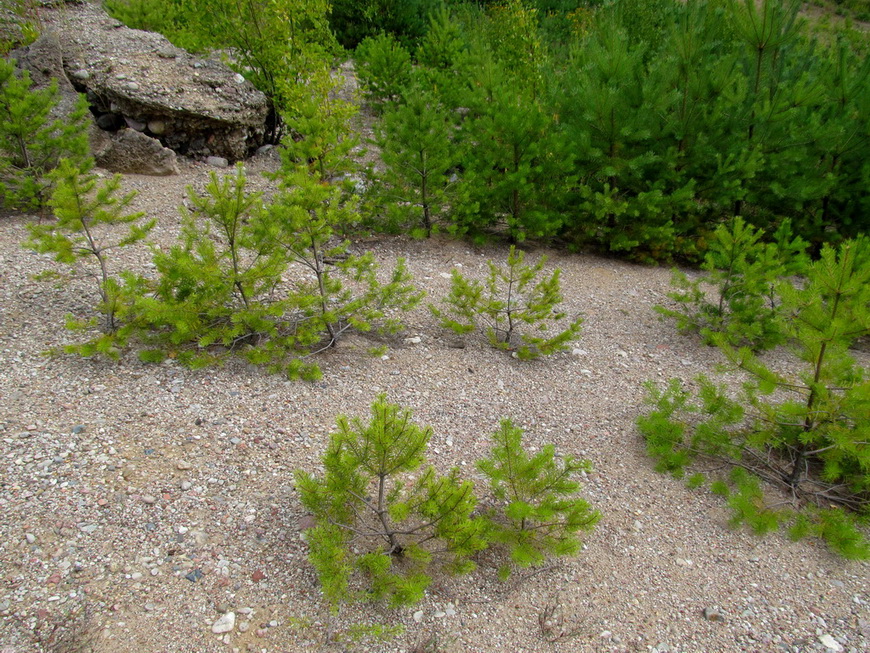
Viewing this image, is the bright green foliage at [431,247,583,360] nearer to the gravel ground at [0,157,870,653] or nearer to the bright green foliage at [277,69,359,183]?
the gravel ground at [0,157,870,653]

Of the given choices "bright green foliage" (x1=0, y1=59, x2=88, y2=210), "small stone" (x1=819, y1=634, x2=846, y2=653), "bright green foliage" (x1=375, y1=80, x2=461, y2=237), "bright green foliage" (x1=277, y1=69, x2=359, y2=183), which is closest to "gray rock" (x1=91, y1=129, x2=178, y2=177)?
"bright green foliage" (x1=0, y1=59, x2=88, y2=210)

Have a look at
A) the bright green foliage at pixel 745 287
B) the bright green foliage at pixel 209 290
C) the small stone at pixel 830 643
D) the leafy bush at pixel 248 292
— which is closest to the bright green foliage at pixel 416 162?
the leafy bush at pixel 248 292

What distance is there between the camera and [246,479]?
3322 mm

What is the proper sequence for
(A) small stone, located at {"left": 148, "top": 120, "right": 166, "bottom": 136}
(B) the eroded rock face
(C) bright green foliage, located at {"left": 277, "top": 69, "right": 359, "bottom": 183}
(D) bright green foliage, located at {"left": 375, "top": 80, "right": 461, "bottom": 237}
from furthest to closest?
(A) small stone, located at {"left": 148, "top": 120, "right": 166, "bottom": 136} < (B) the eroded rock face < (D) bright green foliage, located at {"left": 375, "top": 80, "right": 461, "bottom": 237} < (C) bright green foliage, located at {"left": 277, "top": 69, "right": 359, "bottom": 183}

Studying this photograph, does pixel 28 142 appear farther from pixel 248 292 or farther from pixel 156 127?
pixel 248 292

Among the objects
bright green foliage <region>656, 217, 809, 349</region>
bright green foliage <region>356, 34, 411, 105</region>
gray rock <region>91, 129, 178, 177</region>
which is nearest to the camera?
bright green foliage <region>656, 217, 809, 349</region>

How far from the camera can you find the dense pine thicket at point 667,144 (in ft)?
20.0

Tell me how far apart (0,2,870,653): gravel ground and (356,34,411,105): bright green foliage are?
6.29 meters

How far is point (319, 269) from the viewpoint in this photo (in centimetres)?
438

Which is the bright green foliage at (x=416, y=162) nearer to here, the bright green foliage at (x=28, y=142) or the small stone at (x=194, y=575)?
the bright green foliage at (x=28, y=142)

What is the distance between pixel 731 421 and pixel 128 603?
11.0 ft

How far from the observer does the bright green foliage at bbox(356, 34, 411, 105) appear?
9.28m

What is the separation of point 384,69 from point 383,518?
8110 millimetres

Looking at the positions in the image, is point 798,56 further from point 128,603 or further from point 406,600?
point 128,603
